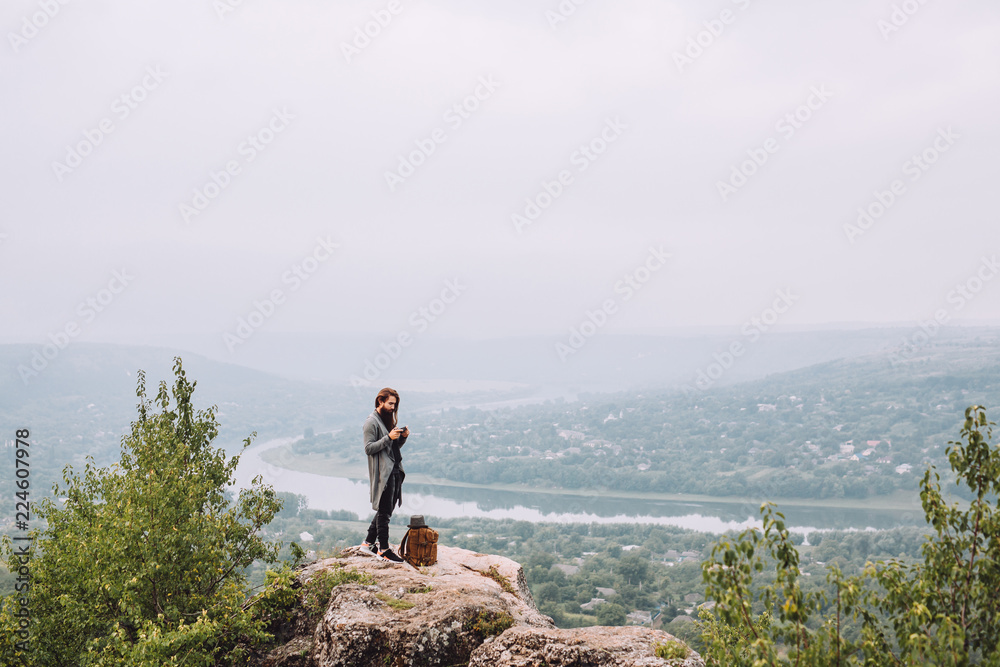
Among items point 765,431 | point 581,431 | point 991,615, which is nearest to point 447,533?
point 991,615

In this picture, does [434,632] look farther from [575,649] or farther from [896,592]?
[896,592]

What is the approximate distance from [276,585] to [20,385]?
489 feet

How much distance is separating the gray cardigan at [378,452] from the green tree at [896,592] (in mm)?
5451

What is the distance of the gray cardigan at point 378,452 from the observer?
8672 millimetres

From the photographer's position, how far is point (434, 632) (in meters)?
6.70

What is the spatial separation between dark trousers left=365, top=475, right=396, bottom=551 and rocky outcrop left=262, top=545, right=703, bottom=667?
45cm

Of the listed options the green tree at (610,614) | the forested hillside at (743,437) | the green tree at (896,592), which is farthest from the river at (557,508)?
the green tree at (896,592)

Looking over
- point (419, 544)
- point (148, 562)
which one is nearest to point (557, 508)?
point (419, 544)

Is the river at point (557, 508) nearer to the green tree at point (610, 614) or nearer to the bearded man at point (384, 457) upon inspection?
the green tree at point (610, 614)

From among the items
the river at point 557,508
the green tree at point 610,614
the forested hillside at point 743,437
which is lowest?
the river at point 557,508

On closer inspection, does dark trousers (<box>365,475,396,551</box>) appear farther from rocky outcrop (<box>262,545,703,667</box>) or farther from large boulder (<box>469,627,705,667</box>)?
large boulder (<box>469,627,705,667</box>)

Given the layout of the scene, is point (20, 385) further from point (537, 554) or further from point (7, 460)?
point (537, 554)

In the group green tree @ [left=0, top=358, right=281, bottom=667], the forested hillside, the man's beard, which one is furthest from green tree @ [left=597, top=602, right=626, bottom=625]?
the forested hillside

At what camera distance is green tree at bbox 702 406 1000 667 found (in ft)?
11.7
